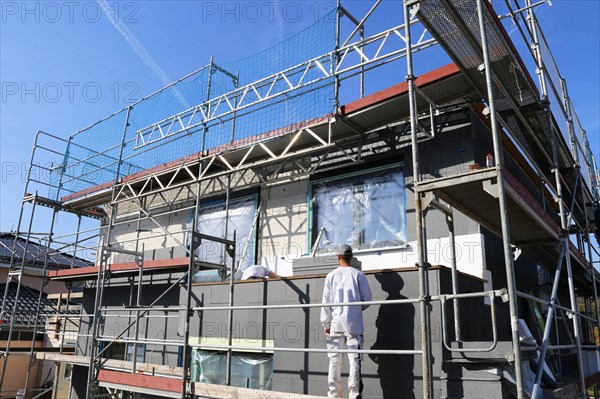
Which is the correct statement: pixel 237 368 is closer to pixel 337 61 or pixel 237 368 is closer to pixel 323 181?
pixel 323 181

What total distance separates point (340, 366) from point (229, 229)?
19.7 feet

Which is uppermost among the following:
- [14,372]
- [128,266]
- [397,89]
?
[397,89]

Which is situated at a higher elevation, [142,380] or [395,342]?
[395,342]

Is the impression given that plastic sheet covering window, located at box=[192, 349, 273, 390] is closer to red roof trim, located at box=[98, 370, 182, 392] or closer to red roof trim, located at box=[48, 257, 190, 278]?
red roof trim, located at box=[98, 370, 182, 392]

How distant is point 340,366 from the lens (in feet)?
18.4

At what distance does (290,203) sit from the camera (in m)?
9.98

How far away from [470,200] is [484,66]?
4.86ft

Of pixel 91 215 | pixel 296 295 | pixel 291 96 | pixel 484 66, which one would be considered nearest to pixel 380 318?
pixel 296 295

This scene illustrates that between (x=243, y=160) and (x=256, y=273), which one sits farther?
(x=243, y=160)

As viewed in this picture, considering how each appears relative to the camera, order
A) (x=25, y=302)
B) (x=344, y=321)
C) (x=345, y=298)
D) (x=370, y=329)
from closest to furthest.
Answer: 1. (x=344, y=321)
2. (x=345, y=298)
3. (x=370, y=329)
4. (x=25, y=302)

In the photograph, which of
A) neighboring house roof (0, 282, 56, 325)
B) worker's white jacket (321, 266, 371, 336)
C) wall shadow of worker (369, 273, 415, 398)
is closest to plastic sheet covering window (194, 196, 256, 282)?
worker's white jacket (321, 266, 371, 336)

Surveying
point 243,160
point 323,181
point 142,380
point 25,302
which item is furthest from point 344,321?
point 25,302

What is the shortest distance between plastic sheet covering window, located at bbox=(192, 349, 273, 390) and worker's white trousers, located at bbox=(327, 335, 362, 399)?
Answer: 198cm

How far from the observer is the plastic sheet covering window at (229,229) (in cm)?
1044
